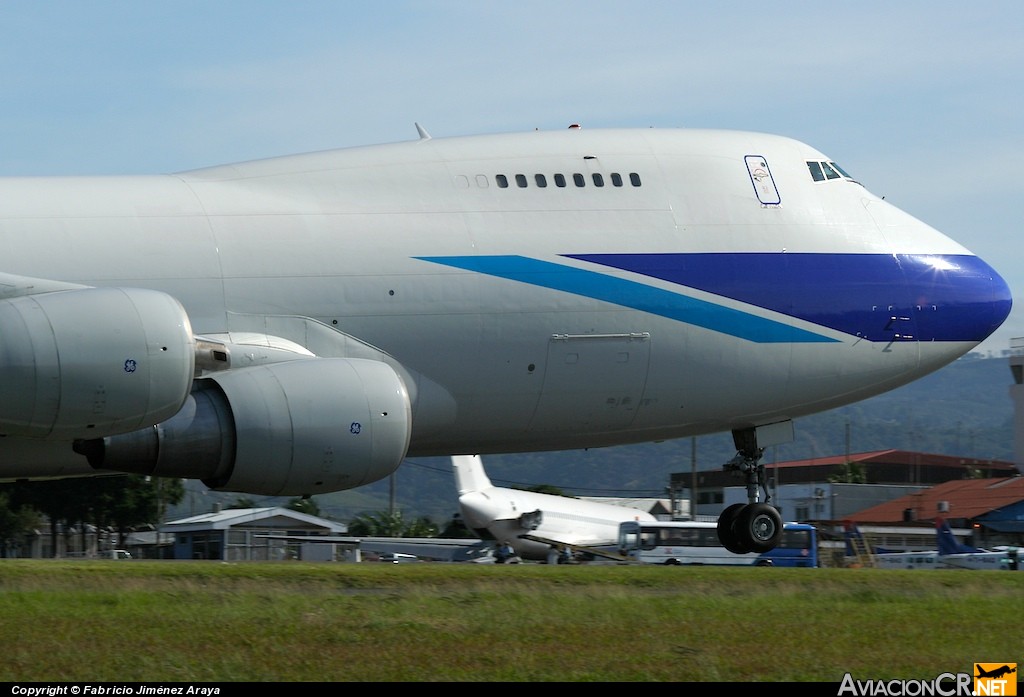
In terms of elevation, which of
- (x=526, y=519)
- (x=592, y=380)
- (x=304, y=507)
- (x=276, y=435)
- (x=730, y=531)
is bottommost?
(x=304, y=507)

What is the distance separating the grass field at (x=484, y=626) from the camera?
10.5 meters

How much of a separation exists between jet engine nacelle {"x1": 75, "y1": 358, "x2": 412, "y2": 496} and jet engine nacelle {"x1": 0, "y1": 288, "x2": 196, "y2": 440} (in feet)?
2.58

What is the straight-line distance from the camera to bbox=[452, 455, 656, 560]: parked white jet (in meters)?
61.3

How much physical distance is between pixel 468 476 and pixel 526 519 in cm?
357

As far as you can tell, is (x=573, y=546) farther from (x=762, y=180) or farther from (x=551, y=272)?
(x=551, y=272)

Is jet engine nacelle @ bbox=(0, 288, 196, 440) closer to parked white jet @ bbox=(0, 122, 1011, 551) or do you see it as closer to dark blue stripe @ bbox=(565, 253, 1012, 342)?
parked white jet @ bbox=(0, 122, 1011, 551)

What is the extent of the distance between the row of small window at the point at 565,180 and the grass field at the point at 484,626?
→ 5135mm

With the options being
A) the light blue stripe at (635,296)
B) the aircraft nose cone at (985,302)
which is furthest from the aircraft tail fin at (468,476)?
the light blue stripe at (635,296)

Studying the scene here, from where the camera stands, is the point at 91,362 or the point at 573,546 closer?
the point at 91,362

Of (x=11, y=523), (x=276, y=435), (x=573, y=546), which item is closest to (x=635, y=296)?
(x=276, y=435)

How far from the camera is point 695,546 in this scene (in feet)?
177

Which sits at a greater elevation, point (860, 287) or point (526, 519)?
point (860, 287)

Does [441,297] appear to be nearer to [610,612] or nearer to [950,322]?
[610,612]

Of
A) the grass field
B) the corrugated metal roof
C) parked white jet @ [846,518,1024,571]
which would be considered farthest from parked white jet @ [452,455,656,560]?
the grass field
